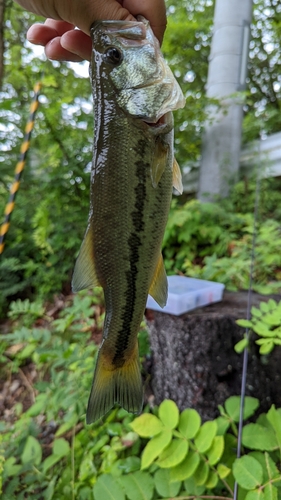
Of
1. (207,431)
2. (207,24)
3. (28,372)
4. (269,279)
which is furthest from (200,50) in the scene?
(207,431)

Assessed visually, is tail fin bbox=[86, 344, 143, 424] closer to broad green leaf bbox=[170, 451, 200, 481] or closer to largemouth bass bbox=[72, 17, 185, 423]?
largemouth bass bbox=[72, 17, 185, 423]

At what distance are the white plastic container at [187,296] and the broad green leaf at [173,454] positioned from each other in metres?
0.63

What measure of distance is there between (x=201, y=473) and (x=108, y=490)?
0.39m

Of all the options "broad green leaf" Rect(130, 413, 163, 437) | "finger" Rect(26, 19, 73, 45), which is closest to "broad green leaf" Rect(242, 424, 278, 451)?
"broad green leaf" Rect(130, 413, 163, 437)

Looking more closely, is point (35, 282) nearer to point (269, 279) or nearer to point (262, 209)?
point (269, 279)

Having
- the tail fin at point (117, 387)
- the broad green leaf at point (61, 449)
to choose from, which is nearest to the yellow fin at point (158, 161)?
the tail fin at point (117, 387)

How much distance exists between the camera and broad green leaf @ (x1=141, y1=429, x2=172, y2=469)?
1334 millimetres

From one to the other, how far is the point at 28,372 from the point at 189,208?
96.2 inches

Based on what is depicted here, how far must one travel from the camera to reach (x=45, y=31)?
53.9 inches

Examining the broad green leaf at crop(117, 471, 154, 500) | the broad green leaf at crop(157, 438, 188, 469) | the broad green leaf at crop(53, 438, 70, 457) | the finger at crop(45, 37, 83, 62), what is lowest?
the broad green leaf at crop(53, 438, 70, 457)

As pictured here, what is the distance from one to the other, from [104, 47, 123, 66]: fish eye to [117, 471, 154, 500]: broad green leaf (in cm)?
161

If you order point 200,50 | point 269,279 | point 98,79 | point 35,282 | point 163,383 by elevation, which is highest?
point 200,50

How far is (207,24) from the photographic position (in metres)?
5.47

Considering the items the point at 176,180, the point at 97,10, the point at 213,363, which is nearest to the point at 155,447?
the point at 213,363
